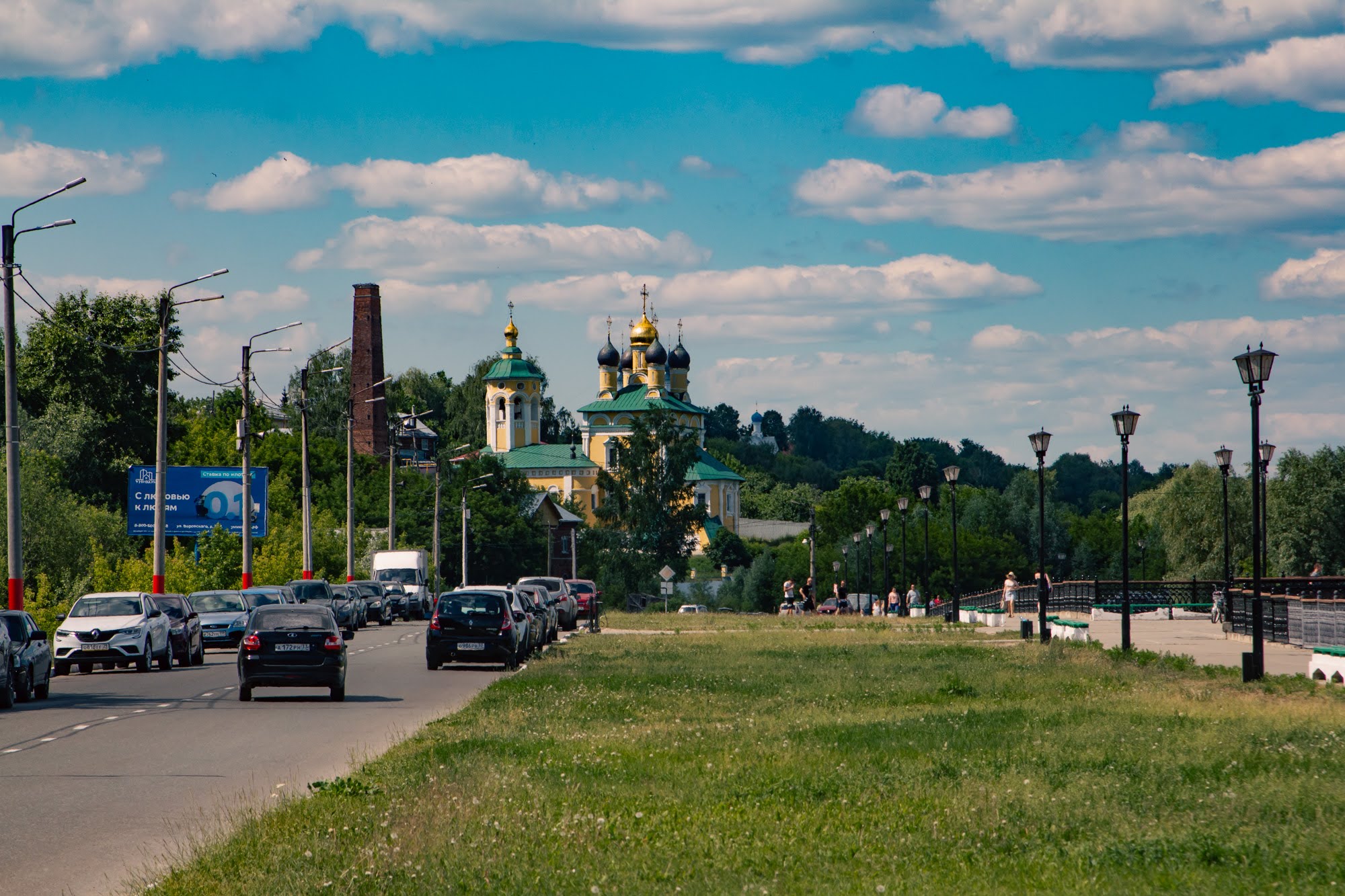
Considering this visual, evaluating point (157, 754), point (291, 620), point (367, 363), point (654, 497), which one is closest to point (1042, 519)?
point (291, 620)

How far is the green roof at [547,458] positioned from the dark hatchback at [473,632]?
441 ft

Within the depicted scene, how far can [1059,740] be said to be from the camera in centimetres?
1505

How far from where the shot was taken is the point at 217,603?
144ft

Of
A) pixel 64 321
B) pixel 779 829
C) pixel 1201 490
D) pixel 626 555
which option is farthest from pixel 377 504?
pixel 779 829

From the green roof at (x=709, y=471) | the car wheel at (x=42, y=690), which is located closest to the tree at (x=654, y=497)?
the green roof at (x=709, y=471)

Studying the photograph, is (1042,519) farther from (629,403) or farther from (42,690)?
(629,403)

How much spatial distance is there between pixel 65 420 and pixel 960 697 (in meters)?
62.6

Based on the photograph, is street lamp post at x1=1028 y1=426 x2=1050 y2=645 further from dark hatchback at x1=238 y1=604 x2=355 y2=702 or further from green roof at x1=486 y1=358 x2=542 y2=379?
green roof at x1=486 y1=358 x2=542 y2=379

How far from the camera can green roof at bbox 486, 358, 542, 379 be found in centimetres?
17050

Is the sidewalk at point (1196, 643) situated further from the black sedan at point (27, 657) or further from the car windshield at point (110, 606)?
the car windshield at point (110, 606)

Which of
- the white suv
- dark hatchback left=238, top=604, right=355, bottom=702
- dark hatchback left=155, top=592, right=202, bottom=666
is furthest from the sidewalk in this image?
dark hatchback left=155, top=592, right=202, bottom=666

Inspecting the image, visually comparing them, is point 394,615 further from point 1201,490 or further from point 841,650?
point 1201,490

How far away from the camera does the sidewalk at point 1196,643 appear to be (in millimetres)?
27609

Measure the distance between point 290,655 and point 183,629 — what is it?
12.0 meters
